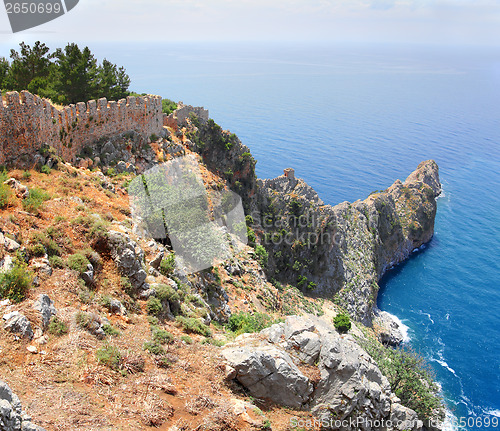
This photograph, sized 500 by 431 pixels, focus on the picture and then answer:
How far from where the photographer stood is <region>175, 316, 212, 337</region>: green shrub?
66.3 feet

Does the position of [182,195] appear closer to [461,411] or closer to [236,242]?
[236,242]

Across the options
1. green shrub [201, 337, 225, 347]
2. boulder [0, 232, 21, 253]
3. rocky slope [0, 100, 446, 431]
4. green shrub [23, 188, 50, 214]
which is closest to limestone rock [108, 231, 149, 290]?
rocky slope [0, 100, 446, 431]

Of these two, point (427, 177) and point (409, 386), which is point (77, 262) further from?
point (427, 177)

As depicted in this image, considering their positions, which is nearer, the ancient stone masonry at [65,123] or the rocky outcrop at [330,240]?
the ancient stone masonry at [65,123]

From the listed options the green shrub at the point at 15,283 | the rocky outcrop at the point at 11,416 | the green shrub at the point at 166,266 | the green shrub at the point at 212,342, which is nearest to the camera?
the rocky outcrop at the point at 11,416

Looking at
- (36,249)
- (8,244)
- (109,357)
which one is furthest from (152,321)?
(8,244)

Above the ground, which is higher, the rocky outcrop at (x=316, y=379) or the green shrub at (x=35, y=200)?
the green shrub at (x=35, y=200)

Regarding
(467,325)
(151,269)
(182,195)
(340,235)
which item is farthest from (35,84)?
(467,325)

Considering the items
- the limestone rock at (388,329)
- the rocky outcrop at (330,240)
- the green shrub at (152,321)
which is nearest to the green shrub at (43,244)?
the green shrub at (152,321)

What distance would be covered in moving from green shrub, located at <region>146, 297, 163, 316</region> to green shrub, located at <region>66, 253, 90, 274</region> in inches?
144

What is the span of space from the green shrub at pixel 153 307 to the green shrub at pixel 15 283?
6.04m

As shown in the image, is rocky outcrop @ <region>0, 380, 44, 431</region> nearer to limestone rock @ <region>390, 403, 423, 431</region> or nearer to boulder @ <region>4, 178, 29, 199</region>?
boulder @ <region>4, 178, 29, 199</region>

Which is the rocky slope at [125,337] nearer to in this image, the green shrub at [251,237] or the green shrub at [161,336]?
the green shrub at [161,336]

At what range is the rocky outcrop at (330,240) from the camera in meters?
61.9
